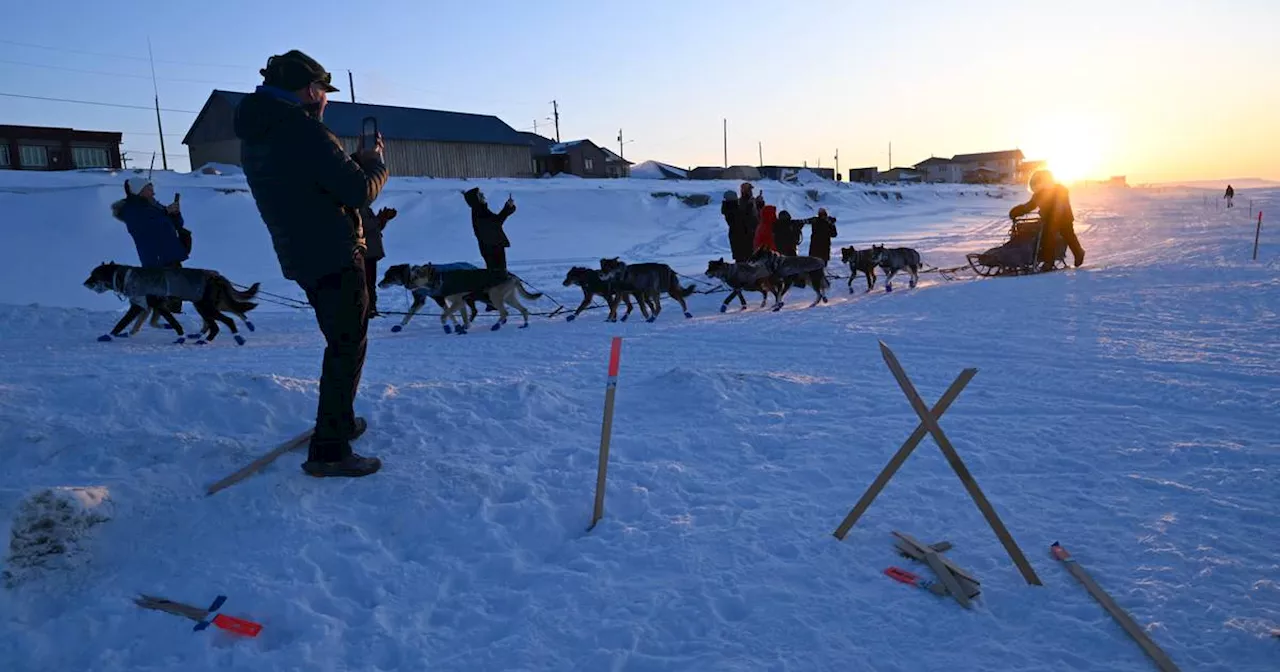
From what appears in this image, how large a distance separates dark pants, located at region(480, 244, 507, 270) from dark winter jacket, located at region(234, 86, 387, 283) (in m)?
6.76

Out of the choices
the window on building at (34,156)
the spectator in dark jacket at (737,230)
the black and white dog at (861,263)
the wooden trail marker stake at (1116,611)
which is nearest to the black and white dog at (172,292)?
the spectator in dark jacket at (737,230)

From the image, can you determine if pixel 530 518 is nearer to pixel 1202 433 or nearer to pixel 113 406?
pixel 113 406

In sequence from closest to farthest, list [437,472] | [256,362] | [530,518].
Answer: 1. [530,518]
2. [437,472]
3. [256,362]

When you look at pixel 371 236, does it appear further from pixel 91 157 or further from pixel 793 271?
pixel 91 157

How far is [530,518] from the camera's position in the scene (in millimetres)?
3297

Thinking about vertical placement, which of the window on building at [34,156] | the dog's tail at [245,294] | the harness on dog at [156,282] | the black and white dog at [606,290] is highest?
the window on building at [34,156]

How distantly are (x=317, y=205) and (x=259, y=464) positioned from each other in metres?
1.19

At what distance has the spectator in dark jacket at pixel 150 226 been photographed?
8.30m

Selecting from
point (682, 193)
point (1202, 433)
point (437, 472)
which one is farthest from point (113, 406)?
point (682, 193)

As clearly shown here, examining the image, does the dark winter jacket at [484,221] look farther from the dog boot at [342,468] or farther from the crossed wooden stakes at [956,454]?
the crossed wooden stakes at [956,454]

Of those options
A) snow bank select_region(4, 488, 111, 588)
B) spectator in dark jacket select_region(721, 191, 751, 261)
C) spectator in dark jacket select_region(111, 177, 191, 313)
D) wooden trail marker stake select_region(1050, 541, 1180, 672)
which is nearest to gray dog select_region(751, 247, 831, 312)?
spectator in dark jacket select_region(721, 191, 751, 261)

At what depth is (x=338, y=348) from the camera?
3381mm

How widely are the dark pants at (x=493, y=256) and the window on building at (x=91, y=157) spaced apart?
104ft

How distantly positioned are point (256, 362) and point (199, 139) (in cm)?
3049
